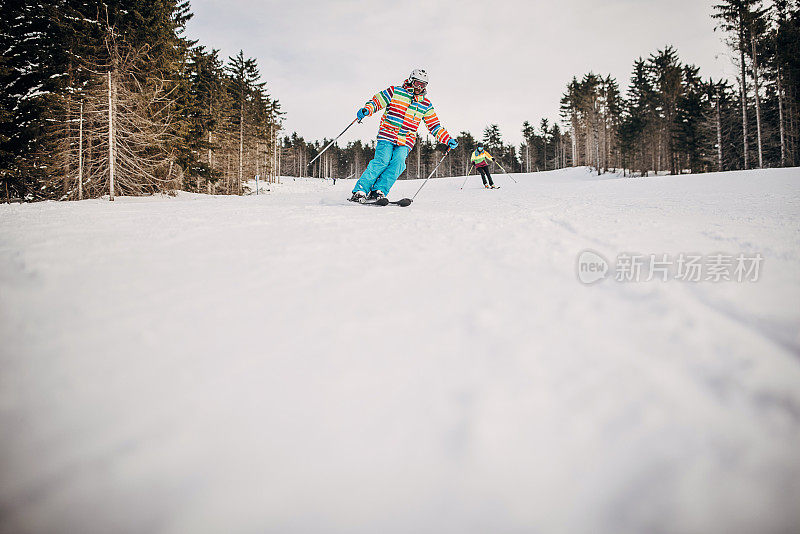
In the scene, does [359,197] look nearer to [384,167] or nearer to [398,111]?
[384,167]

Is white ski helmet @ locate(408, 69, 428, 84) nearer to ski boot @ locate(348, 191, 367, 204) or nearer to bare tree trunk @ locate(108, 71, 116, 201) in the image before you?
ski boot @ locate(348, 191, 367, 204)

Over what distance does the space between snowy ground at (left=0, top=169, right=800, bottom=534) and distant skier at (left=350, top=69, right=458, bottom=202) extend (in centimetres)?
401

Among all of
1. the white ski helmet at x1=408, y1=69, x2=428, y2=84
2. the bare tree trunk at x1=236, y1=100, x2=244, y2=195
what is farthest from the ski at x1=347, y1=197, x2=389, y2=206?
the bare tree trunk at x1=236, y1=100, x2=244, y2=195

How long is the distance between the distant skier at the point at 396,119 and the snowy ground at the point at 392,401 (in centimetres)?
401

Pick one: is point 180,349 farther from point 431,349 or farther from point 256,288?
point 431,349

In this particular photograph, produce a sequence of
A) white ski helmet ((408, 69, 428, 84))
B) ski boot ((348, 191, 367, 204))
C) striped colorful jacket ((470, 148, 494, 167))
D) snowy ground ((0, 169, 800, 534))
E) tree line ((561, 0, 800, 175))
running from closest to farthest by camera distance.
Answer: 1. snowy ground ((0, 169, 800, 534))
2. white ski helmet ((408, 69, 428, 84))
3. ski boot ((348, 191, 367, 204))
4. striped colorful jacket ((470, 148, 494, 167))
5. tree line ((561, 0, 800, 175))

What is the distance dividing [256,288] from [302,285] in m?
0.24

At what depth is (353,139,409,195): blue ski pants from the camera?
17.9 ft

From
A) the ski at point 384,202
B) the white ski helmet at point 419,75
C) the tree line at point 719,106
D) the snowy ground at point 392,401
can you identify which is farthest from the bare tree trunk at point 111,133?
the tree line at point 719,106

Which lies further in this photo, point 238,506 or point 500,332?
point 500,332

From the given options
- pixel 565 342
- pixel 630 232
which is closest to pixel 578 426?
pixel 565 342

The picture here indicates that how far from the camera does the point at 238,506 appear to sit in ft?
2.66

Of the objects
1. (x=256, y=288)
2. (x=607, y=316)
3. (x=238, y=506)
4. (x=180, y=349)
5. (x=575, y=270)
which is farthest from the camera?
(x=575, y=270)

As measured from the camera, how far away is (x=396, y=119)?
5.36 meters
